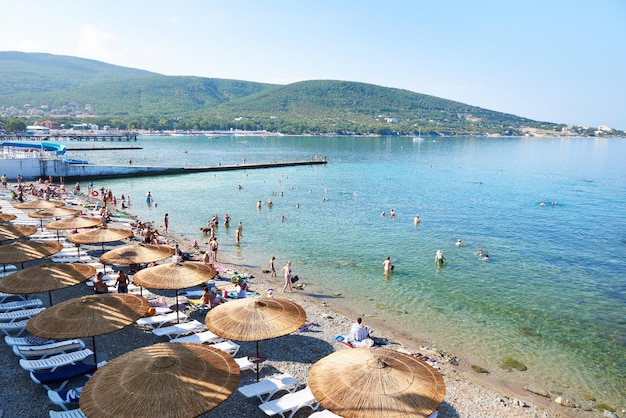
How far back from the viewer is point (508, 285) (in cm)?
2100

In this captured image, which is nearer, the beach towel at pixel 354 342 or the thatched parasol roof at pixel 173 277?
the thatched parasol roof at pixel 173 277

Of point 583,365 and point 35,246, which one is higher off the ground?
point 35,246

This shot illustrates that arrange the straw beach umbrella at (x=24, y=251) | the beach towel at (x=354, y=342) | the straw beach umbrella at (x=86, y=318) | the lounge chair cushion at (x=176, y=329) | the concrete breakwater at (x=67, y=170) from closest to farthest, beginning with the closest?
1. the straw beach umbrella at (x=86, y=318)
2. the lounge chair cushion at (x=176, y=329)
3. the beach towel at (x=354, y=342)
4. the straw beach umbrella at (x=24, y=251)
5. the concrete breakwater at (x=67, y=170)

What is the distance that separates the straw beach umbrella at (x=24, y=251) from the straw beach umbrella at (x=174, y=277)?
4.85 meters

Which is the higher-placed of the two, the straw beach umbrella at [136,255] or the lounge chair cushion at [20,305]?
the straw beach umbrella at [136,255]

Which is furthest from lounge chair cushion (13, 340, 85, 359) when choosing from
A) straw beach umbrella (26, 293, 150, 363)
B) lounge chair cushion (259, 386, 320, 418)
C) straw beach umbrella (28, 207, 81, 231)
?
straw beach umbrella (28, 207, 81, 231)

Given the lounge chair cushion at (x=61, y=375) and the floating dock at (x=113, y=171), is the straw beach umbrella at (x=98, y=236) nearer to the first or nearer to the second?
the lounge chair cushion at (x=61, y=375)

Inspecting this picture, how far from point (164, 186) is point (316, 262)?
115 ft

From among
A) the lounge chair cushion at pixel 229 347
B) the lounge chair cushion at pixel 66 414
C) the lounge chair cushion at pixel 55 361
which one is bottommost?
the lounge chair cushion at pixel 229 347

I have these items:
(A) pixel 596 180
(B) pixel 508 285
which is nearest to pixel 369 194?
(B) pixel 508 285

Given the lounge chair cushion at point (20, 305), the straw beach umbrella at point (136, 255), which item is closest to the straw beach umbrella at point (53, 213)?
the straw beach umbrella at point (136, 255)

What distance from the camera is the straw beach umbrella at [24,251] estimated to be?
14.5 meters

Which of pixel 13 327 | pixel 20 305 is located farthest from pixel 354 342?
pixel 20 305

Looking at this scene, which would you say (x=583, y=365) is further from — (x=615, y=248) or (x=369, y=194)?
(x=369, y=194)
